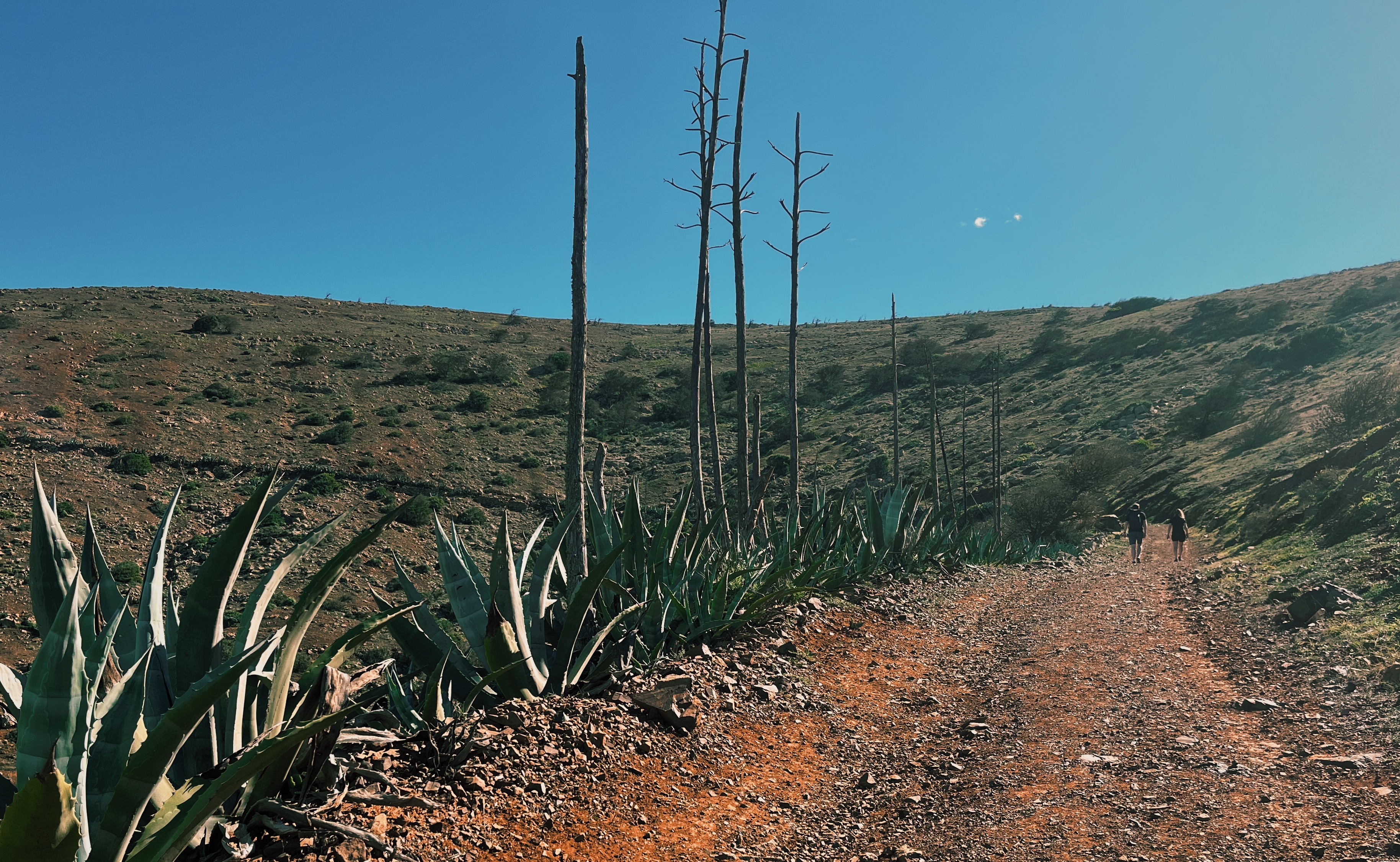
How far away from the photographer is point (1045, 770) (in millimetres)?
4207

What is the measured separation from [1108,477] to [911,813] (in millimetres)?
29508

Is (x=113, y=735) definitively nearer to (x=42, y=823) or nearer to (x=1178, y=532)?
(x=42, y=823)

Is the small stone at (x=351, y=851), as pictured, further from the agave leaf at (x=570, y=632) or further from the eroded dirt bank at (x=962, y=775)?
the agave leaf at (x=570, y=632)

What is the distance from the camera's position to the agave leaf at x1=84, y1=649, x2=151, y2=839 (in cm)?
216

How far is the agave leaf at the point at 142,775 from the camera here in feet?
6.59

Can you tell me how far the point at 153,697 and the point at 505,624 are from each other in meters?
1.48

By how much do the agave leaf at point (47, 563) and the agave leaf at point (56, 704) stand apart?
2.51 feet

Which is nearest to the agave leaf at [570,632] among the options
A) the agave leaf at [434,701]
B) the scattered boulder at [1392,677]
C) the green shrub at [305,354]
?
the agave leaf at [434,701]

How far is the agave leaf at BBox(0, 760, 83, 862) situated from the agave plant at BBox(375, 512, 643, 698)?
2.07m

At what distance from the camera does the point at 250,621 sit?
277 cm

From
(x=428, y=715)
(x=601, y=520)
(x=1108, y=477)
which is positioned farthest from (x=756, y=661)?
(x=1108, y=477)

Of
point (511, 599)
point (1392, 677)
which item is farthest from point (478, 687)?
point (1392, 677)

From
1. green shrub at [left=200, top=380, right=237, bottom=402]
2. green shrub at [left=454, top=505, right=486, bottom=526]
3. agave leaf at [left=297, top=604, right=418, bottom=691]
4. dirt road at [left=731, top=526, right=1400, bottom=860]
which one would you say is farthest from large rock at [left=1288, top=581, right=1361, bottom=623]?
green shrub at [left=200, top=380, right=237, bottom=402]

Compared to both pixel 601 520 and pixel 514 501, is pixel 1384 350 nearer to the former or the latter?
pixel 514 501
